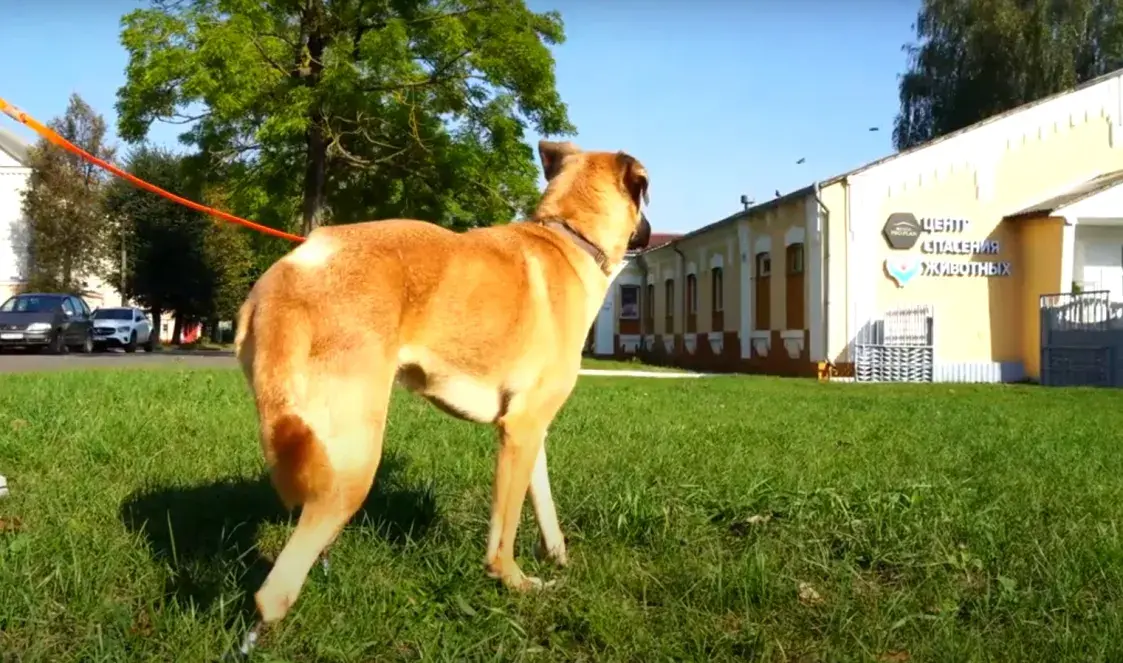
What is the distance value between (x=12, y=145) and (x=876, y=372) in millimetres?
55543

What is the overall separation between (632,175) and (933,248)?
2049cm

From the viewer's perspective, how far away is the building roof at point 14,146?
57.0 meters

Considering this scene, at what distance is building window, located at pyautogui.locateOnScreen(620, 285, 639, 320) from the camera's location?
4200cm

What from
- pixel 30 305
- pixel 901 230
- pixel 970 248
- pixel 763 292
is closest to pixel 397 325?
pixel 901 230

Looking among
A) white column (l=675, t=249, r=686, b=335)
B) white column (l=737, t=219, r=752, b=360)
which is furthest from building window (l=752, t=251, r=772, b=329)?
white column (l=675, t=249, r=686, b=335)

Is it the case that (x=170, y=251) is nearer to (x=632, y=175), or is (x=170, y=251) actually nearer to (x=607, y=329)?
(x=607, y=329)

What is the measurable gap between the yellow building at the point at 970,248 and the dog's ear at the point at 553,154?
18958 mm

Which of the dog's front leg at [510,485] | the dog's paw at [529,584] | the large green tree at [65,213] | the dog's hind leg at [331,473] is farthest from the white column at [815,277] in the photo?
the large green tree at [65,213]

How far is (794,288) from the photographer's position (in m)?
24.6

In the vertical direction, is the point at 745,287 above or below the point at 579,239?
above

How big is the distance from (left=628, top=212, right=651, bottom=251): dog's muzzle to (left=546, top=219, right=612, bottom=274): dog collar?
211mm

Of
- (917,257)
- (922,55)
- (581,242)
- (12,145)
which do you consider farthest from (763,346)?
(12,145)

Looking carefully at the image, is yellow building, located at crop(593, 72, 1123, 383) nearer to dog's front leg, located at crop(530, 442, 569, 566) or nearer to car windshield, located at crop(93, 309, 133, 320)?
dog's front leg, located at crop(530, 442, 569, 566)

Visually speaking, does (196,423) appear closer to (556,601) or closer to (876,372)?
(556,601)
